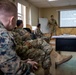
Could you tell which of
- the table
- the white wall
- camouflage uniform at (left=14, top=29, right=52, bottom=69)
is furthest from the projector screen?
camouflage uniform at (left=14, top=29, right=52, bottom=69)

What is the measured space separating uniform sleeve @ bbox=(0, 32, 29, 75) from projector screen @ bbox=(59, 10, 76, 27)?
30.7ft

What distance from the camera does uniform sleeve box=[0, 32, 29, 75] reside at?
0.79 m

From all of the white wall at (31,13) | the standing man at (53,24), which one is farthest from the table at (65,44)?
the standing man at (53,24)

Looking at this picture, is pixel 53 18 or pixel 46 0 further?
pixel 53 18

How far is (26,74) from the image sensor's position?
0.86m

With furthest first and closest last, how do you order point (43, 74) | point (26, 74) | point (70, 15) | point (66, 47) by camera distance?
1. point (70, 15)
2. point (66, 47)
3. point (43, 74)
4. point (26, 74)

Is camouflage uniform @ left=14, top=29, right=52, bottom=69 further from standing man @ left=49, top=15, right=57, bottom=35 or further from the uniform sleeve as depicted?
standing man @ left=49, top=15, right=57, bottom=35

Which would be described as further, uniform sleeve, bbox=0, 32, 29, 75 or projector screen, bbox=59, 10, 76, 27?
projector screen, bbox=59, 10, 76, 27

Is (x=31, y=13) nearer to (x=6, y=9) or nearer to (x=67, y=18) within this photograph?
(x=67, y=18)

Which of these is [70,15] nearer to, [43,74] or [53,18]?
[53,18]

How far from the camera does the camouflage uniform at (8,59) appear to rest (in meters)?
0.79

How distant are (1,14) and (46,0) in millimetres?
7342

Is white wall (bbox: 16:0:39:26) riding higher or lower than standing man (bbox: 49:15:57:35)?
higher

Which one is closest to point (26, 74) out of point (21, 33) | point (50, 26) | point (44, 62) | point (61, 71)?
point (44, 62)
